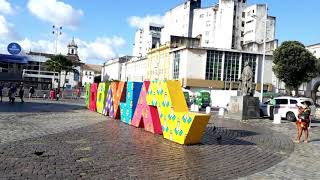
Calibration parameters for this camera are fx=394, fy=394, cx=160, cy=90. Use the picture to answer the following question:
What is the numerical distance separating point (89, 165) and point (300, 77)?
49236 mm

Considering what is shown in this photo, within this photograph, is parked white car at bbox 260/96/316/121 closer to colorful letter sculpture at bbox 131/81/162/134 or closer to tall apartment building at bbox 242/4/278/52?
colorful letter sculpture at bbox 131/81/162/134

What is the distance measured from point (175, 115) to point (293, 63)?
1695 inches

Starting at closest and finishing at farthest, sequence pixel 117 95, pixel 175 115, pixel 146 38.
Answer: pixel 175 115 < pixel 117 95 < pixel 146 38

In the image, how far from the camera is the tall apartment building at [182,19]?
297 ft

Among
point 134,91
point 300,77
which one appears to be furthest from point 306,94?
point 134,91

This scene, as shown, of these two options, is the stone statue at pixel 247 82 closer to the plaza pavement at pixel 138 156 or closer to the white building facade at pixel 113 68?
the plaza pavement at pixel 138 156

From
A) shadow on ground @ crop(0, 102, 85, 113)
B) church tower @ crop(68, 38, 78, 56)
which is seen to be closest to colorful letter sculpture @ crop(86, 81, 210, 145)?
shadow on ground @ crop(0, 102, 85, 113)

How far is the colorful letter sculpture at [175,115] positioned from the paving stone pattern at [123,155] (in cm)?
37

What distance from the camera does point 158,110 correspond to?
14.7 metres

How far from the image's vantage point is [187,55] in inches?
2603

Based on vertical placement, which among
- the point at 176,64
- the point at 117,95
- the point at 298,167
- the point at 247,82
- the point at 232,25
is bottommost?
the point at 298,167

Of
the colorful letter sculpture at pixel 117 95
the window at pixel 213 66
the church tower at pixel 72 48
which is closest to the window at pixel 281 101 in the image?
the colorful letter sculpture at pixel 117 95

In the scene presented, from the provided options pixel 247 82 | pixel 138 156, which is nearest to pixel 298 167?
pixel 138 156

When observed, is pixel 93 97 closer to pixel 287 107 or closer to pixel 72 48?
pixel 287 107
